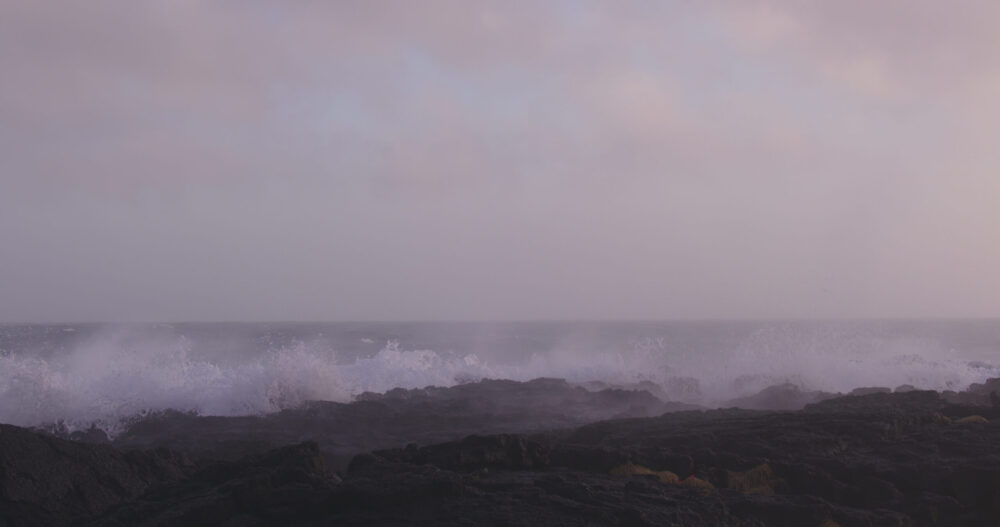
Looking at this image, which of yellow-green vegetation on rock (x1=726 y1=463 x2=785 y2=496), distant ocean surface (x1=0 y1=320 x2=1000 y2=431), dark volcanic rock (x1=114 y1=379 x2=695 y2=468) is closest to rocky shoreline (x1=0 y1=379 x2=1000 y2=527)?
yellow-green vegetation on rock (x1=726 y1=463 x2=785 y2=496)

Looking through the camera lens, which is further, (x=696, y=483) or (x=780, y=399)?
(x=780, y=399)

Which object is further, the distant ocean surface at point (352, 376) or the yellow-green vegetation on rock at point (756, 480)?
the distant ocean surface at point (352, 376)

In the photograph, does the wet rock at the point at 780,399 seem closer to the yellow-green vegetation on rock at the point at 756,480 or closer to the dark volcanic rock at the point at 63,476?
the yellow-green vegetation on rock at the point at 756,480

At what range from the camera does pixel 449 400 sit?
19.3m

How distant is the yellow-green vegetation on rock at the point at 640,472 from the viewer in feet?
25.7

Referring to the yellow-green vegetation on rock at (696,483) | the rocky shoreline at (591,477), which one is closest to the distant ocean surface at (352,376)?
the rocky shoreline at (591,477)

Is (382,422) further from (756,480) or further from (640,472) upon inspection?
(756,480)

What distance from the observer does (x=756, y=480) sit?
306 inches

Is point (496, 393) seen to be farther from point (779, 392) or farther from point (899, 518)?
point (899, 518)

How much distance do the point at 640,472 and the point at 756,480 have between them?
121 cm

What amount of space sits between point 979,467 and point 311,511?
6571 millimetres

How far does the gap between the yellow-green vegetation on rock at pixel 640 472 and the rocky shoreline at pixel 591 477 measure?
0.07ft

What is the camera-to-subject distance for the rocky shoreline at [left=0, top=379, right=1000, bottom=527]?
6074 millimetres

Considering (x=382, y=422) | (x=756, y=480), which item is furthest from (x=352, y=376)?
(x=756, y=480)
